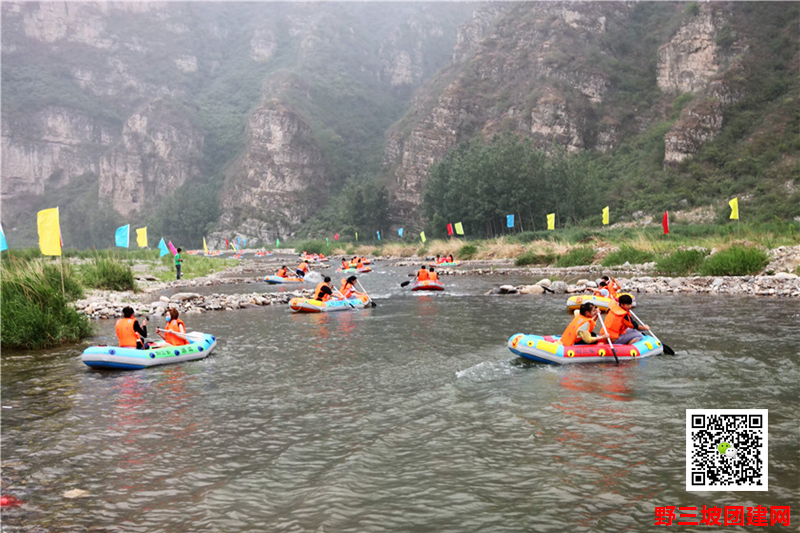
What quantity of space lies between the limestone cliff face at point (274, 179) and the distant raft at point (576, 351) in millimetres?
122041

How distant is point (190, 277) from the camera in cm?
3947

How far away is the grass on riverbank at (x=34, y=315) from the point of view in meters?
14.7

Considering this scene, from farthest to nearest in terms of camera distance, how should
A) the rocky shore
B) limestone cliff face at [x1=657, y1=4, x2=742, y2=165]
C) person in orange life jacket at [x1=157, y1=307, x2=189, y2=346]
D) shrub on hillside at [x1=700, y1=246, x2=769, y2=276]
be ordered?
limestone cliff face at [x1=657, y1=4, x2=742, y2=165] < shrub on hillside at [x1=700, y1=246, x2=769, y2=276] < the rocky shore < person in orange life jacket at [x1=157, y1=307, x2=189, y2=346]

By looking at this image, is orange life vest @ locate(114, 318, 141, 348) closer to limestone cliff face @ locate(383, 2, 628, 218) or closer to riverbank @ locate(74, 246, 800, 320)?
riverbank @ locate(74, 246, 800, 320)

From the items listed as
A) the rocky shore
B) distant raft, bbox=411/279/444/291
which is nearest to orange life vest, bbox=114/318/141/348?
the rocky shore

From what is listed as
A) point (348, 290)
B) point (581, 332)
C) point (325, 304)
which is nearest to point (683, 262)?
point (348, 290)

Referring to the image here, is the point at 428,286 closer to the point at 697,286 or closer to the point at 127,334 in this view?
the point at 697,286

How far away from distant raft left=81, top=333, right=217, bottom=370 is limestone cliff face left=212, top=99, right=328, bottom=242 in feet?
390

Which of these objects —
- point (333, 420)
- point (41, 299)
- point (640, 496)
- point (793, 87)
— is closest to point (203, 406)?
point (333, 420)

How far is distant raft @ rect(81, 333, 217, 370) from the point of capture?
12477 millimetres

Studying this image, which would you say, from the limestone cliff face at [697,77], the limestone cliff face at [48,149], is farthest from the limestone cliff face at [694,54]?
the limestone cliff face at [48,149]

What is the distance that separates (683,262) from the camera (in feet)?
86.1

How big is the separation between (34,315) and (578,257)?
1119 inches
